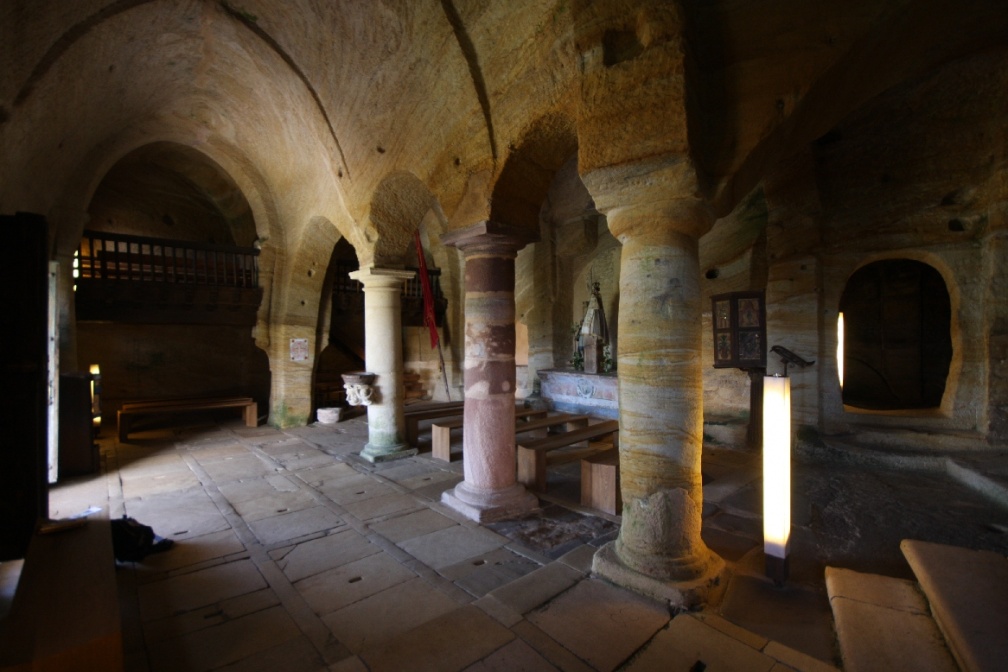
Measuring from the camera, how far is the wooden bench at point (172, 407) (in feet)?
28.6

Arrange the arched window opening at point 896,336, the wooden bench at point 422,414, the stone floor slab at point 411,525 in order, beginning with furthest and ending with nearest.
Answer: the arched window opening at point 896,336
the wooden bench at point 422,414
the stone floor slab at point 411,525

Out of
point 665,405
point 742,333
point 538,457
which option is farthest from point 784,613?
point 538,457

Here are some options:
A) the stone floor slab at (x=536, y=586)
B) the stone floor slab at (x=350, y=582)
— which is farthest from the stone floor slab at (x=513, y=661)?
the stone floor slab at (x=350, y=582)

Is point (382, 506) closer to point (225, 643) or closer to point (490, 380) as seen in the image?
point (490, 380)

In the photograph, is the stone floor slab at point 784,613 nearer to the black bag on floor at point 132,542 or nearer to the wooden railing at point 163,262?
the black bag on floor at point 132,542

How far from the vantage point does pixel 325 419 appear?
9984mm

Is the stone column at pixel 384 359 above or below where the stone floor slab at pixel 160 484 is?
above

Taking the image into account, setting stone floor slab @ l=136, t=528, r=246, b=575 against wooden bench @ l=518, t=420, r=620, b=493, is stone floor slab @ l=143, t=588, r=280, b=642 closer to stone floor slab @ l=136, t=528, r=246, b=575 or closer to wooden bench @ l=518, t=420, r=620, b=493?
stone floor slab @ l=136, t=528, r=246, b=575

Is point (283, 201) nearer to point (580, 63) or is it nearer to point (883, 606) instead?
point (580, 63)

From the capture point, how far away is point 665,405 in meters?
3.17

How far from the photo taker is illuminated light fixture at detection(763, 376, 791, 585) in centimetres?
317

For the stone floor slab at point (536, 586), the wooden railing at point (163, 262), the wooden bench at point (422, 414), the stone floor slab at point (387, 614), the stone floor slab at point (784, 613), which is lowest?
the stone floor slab at point (387, 614)

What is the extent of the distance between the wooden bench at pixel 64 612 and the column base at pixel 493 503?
2.73 metres

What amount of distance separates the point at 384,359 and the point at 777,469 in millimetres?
5284
